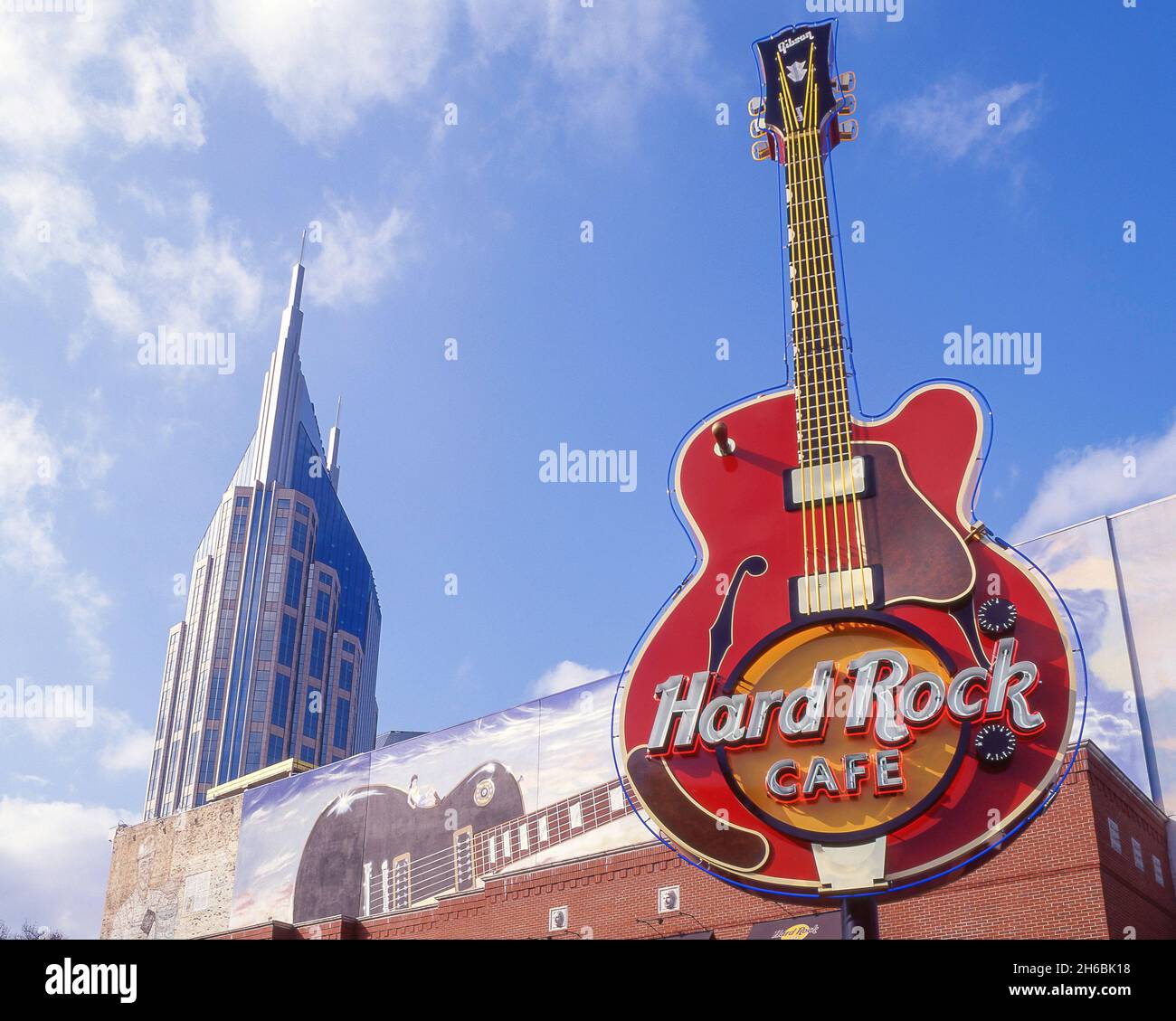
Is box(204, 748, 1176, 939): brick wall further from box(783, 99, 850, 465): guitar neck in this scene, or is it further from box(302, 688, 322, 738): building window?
box(302, 688, 322, 738): building window

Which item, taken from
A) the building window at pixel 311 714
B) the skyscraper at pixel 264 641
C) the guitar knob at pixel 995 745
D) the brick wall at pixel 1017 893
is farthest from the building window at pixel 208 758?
the guitar knob at pixel 995 745

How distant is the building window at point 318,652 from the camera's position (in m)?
134

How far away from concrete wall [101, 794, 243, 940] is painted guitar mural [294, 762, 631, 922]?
5201 mm

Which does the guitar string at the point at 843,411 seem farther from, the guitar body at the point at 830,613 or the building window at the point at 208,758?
the building window at the point at 208,758

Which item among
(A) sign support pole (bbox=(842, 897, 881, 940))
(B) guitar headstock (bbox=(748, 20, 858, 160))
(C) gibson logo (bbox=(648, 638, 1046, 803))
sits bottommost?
(A) sign support pole (bbox=(842, 897, 881, 940))

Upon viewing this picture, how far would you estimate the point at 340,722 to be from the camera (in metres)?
138

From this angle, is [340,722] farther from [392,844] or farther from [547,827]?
[547,827]

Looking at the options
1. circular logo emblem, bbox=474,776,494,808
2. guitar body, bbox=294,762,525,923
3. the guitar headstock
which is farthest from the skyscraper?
the guitar headstock

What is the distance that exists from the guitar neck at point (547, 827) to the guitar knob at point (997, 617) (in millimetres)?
14460

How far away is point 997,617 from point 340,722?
123 m

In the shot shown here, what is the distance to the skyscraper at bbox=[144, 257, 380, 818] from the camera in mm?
124688

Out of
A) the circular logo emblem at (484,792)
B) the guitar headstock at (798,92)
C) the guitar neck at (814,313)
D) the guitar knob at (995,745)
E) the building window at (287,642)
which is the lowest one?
the guitar knob at (995,745)
